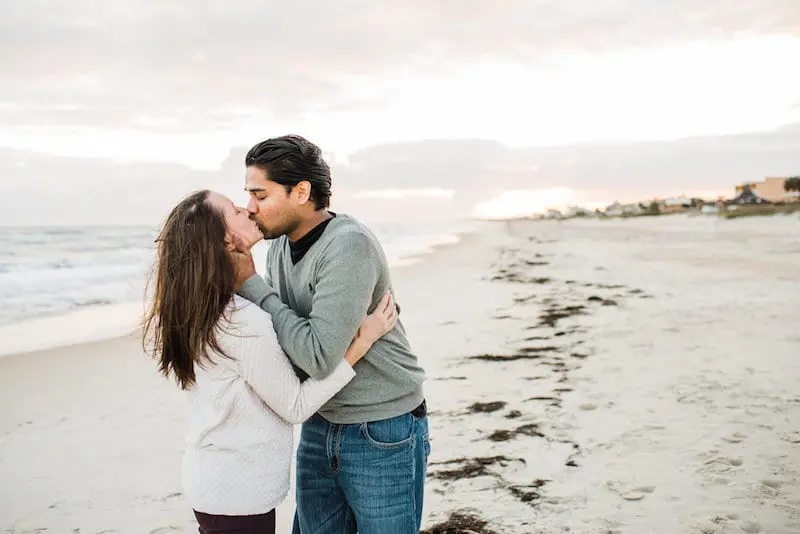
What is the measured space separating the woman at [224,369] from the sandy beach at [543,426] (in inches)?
76.3

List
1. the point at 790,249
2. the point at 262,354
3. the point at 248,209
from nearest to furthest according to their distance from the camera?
1. the point at 262,354
2. the point at 248,209
3. the point at 790,249

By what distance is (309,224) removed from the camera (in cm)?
231

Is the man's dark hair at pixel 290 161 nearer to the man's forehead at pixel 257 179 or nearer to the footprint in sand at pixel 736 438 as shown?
the man's forehead at pixel 257 179

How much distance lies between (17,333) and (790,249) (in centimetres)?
1987

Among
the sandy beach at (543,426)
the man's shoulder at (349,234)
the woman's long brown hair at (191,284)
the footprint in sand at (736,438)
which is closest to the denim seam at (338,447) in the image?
the woman's long brown hair at (191,284)

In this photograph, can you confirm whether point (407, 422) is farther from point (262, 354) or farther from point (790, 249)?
point (790, 249)

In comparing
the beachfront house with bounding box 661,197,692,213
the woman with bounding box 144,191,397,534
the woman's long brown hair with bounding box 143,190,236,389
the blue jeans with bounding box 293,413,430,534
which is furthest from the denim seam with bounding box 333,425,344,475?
the beachfront house with bounding box 661,197,692,213

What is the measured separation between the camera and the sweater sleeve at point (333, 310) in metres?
2.01

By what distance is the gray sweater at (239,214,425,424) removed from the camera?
2.02m

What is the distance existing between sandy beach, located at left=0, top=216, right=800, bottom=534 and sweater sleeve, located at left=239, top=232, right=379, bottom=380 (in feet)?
A: 6.80

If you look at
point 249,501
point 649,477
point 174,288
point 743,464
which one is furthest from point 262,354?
point 743,464

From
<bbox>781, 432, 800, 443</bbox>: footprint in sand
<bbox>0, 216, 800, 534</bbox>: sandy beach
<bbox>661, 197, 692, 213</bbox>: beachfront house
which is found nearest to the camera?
<bbox>0, 216, 800, 534</bbox>: sandy beach

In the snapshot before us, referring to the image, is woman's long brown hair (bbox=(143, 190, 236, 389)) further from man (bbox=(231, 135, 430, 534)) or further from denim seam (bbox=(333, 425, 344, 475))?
denim seam (bbox=(333, 425, 344, 475))

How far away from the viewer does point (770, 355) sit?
689 centimetres
